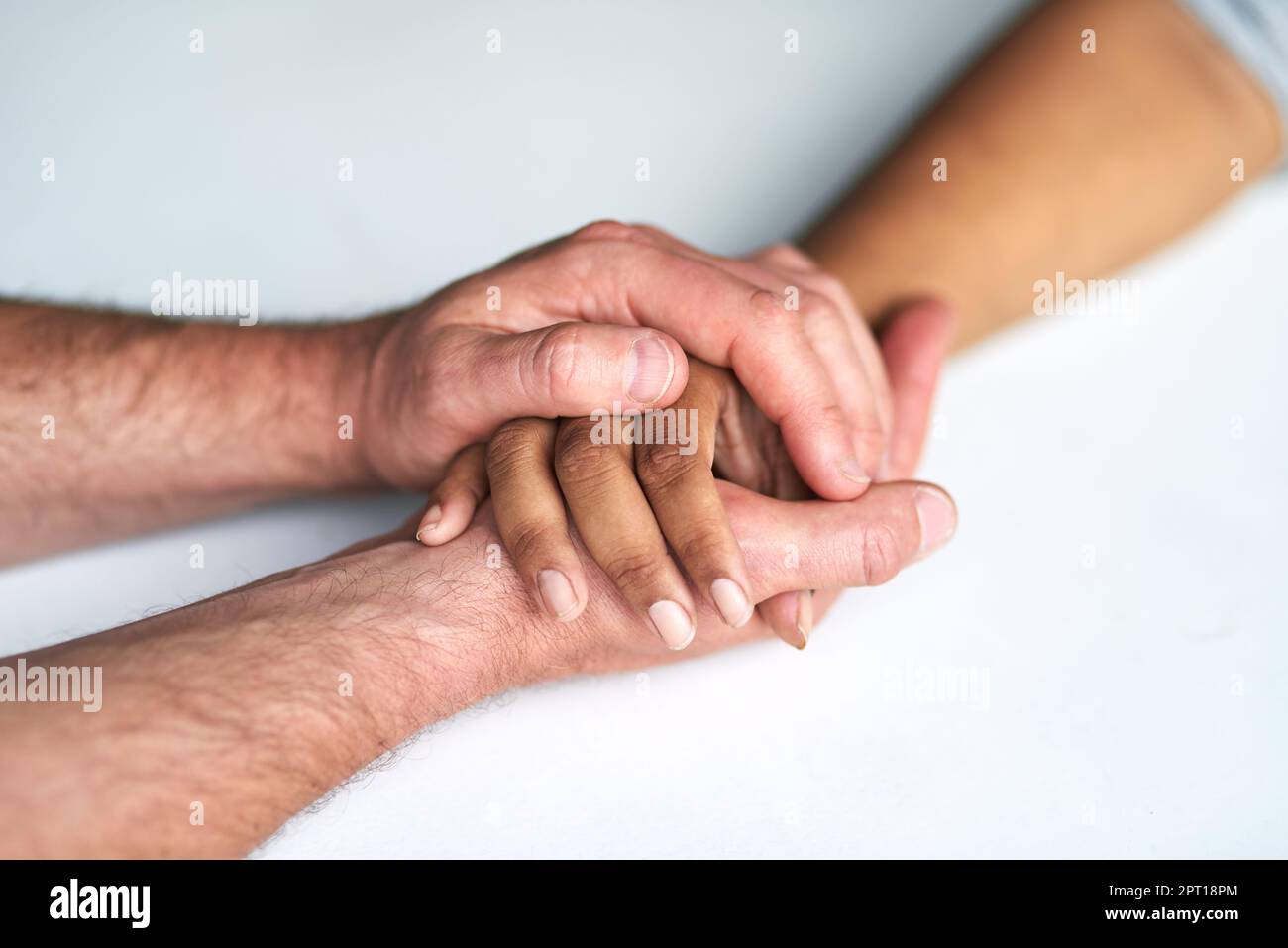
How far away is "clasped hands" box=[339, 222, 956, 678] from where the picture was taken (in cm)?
105

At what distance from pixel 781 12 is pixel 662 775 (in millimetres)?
1724

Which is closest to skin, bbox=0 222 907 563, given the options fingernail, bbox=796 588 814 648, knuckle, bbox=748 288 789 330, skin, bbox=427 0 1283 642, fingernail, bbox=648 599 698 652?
knuckle, bbox=748 288 789 330

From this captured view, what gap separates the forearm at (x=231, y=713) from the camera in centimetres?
80

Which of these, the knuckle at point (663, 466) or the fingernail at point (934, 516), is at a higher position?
the knuckle at point (663, 466)

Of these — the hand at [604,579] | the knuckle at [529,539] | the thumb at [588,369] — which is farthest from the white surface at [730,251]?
the thumb at [588,369]

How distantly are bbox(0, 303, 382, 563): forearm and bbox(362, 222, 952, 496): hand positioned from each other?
2.9 inches

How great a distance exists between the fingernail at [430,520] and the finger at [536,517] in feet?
0.22

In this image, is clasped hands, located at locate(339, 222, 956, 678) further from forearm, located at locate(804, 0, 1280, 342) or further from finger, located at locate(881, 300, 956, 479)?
forearm, located at locate(804, 0, 1280, 342)

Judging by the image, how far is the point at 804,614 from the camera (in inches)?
44.1

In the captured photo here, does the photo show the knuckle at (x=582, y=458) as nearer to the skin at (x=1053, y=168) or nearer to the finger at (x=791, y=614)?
the finger at (x=791, y=614)

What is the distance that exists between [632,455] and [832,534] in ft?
0.70

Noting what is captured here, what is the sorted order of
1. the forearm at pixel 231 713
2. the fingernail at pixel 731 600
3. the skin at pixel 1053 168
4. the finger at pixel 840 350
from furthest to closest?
the skin at pixel 1053 168 → the finger at pixel 840 350 → the fingernail at pixel 731 600 → the forearm at pixel 231 713

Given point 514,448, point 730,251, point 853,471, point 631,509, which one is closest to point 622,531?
point 631,509
